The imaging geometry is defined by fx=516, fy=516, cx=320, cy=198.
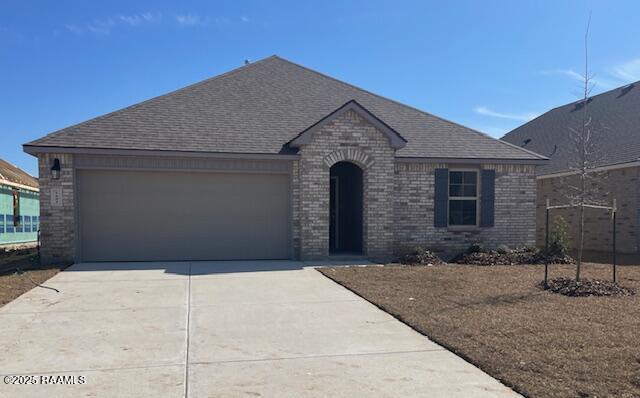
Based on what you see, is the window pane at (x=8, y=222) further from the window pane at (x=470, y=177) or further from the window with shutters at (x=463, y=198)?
the window pane at (x=470, y=177)

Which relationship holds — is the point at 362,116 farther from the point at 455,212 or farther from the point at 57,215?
the point at 57,215

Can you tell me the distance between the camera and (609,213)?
744 inches

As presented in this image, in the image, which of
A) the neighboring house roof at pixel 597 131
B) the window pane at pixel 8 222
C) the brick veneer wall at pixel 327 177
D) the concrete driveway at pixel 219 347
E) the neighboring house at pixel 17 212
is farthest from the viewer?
the window pane at pixel 8 222

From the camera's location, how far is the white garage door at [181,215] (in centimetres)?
1329

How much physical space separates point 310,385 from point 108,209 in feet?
33.7

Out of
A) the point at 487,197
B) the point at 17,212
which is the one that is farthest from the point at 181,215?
the point at 17,212

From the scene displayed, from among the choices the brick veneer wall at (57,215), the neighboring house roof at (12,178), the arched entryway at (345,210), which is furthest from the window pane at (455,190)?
the neighboring house roof at (12,178)

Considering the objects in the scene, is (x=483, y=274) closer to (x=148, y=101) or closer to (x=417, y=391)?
(x=417, y=391)

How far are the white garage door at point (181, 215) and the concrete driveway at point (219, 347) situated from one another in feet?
12.3

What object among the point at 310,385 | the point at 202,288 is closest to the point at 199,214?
the point at 202,288

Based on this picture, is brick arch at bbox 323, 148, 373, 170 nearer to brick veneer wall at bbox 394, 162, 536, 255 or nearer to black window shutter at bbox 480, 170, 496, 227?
brick veneer wall at bbox 394, 162, 536, 255

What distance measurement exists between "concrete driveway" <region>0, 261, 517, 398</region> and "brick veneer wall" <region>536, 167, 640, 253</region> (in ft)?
43.4

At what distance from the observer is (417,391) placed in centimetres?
459

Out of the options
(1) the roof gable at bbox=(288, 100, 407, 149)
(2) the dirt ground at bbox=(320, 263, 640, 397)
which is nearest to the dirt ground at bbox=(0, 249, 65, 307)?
(2) the dirt ground at bbox=(320, 263, 640, 397)
